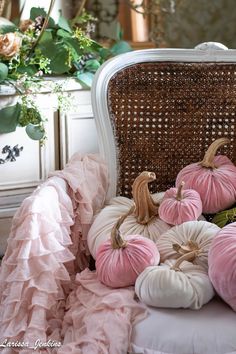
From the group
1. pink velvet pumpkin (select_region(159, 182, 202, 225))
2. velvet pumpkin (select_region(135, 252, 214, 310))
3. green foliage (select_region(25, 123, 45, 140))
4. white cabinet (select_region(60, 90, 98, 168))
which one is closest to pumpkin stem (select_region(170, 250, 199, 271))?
velvet pumpkin (select_region(135, 252, 214, 310))

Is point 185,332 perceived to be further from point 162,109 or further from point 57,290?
point 162,109

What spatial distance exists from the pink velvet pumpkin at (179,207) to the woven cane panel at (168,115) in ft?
0.78

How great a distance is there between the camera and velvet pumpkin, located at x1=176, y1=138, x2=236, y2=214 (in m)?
1.45

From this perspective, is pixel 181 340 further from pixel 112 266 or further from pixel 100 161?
pixel 100 161

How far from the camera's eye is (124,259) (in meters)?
1.22

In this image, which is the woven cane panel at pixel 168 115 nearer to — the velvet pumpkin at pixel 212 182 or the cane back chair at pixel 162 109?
the cane back chair at pixel 162 109

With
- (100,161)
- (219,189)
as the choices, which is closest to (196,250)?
(219,189)

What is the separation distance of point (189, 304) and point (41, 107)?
97cm

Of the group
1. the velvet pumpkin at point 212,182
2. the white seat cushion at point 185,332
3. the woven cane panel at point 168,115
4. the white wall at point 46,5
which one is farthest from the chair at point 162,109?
the white wall at point 46,5

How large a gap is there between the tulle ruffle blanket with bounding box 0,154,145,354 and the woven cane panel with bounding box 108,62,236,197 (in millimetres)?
219

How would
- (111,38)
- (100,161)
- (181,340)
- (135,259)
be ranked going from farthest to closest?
1. (111,38)
2. (100,161)
3. (135,259)
4. (181,340)

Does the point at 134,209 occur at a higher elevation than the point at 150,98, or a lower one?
lower

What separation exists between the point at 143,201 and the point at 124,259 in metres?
0.20

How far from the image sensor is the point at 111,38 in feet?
8.05
